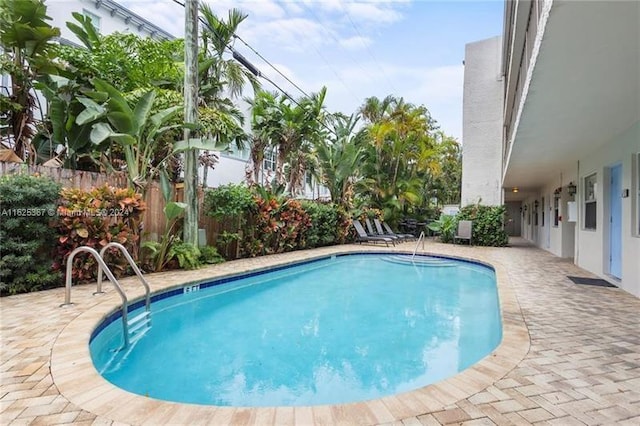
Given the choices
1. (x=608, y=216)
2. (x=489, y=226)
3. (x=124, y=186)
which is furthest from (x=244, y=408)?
(x=489, y=226)

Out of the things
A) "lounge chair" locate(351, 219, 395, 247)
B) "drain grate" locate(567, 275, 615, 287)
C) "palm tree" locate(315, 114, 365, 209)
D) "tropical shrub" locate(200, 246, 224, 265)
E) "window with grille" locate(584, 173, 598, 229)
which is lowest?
"drain grate" locate(567, 275, 615, 287)

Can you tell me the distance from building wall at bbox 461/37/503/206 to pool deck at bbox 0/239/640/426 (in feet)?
40.1

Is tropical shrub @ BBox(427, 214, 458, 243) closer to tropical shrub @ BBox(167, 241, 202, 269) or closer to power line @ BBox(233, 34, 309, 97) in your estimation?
power line @ BBox(233, 34, 309, 97)

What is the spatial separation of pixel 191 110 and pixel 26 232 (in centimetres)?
428

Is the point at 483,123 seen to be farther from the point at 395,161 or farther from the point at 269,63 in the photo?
the point at 269,63

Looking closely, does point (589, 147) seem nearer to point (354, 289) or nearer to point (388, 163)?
point (354, 289)

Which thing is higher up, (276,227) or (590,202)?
(590,202)

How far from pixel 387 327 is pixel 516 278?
151 inches

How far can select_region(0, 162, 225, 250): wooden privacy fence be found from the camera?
6023 millimetres

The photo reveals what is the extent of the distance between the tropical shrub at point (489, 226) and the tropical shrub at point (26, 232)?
48.9ft

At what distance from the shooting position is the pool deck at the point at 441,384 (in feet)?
7.61

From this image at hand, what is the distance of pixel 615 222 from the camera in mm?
7352

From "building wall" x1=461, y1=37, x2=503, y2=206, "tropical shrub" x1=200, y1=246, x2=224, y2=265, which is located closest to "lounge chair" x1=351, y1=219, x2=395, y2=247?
"building wall" x1=461, y1=37, x2=503, y2=206

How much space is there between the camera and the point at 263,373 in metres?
3.86
